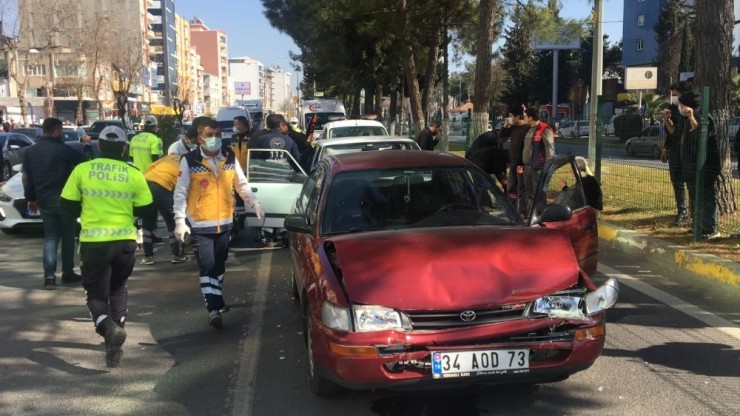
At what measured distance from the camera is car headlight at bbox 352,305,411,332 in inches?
142

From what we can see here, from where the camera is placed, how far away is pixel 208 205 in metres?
5.83

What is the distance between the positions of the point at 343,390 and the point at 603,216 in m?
7.79

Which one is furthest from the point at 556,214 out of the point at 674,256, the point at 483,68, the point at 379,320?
the point at 483,68

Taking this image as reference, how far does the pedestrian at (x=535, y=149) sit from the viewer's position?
9.77 meters

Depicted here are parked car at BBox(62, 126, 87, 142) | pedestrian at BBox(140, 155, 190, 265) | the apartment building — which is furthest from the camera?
the apartment building

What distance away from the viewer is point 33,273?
28.0ft

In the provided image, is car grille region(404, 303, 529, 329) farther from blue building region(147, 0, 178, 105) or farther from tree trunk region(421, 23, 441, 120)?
blue building region(147, 0, 178, 105)

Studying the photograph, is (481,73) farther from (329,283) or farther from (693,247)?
(329,283)

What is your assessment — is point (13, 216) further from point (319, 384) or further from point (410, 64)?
point (410, 64)

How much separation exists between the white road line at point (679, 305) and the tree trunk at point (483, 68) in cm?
952

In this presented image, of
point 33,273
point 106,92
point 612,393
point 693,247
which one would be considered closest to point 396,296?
point 612,393

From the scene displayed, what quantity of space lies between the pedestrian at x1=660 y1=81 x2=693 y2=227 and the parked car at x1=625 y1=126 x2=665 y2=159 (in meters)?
0.74

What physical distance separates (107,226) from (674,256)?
20.5 feet

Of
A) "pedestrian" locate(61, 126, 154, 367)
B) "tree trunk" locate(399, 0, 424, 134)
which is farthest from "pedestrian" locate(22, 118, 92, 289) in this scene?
"tree trunk" locate(399, 0, 424, 134)
